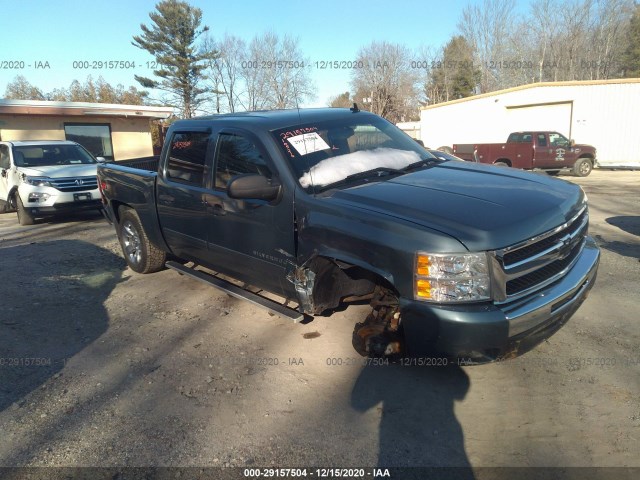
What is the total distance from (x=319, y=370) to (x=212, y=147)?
231 cm

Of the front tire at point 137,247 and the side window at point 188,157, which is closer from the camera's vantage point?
the side window at point 188,157

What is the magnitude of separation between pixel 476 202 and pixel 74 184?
9.45m

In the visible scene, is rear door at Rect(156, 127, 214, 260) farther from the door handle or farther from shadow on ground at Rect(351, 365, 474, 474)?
shadow on ground at Rect(351, 365, 474, 474)

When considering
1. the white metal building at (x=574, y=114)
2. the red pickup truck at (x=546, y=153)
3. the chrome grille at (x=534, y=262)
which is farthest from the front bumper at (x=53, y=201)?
the white metal building at (x=574, y=114)

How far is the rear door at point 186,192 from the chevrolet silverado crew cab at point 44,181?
19.4 feet

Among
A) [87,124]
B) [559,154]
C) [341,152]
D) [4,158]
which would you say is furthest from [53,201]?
[559,154]

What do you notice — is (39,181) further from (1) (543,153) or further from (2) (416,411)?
(1) (543,153)

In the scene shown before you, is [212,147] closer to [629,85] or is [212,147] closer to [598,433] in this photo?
[598,433]

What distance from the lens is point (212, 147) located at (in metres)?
4.46

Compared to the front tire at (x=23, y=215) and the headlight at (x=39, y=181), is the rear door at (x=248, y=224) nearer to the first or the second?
the headlight at (x=39, y=181)

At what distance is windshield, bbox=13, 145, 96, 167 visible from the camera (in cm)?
1077

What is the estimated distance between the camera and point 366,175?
12.5 ft

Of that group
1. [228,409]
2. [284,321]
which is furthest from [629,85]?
[228,409]

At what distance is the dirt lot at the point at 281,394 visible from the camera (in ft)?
9.04
